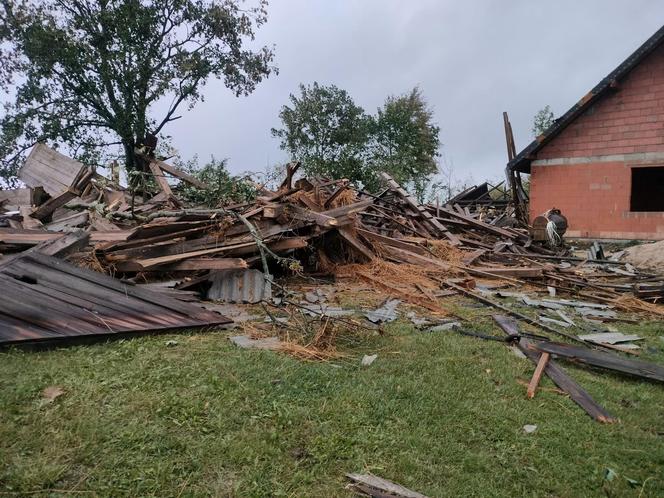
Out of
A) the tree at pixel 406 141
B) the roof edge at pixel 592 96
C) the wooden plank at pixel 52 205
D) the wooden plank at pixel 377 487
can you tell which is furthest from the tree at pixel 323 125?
the wooden plank at pixel 377 487

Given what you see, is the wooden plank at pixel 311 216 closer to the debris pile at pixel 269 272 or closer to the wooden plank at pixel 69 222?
the debris pile at pixel 269 272

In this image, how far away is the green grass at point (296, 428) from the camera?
2.55 meters

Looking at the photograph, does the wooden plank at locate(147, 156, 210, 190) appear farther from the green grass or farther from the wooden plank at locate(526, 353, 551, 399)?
the wooden plank at locate(526, 353, 551, 399)

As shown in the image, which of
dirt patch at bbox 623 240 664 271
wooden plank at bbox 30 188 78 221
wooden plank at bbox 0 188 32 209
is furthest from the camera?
dirt patch at bbox 623 240 664 271

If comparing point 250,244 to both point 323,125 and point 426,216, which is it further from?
point 323,125

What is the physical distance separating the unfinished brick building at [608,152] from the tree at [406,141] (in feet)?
39.7

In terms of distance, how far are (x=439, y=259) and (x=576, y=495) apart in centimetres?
747

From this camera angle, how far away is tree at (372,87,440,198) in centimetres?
2803

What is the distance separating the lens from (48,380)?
11.3ft

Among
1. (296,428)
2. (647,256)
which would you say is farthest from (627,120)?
(296,428)

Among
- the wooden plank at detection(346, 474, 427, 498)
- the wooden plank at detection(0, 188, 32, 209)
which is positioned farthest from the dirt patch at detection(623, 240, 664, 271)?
the wooden plank at detection(0, 188, 32, 209)

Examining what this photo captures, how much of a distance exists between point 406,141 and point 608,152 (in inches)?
613

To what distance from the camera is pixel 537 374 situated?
4.12 metres

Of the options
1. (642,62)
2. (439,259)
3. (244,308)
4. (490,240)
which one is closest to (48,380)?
(244,308)
